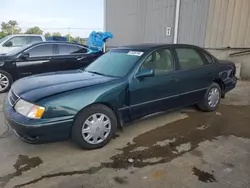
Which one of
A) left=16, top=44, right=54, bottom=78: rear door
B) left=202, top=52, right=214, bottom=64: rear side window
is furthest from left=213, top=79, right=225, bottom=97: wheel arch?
left=16, top=44, right=54, bottom=78: rear door

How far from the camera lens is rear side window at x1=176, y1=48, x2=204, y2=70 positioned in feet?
13.3

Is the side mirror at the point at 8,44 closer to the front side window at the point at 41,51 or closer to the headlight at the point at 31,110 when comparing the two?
the front side window at the point at 41,51

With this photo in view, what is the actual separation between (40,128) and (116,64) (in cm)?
163

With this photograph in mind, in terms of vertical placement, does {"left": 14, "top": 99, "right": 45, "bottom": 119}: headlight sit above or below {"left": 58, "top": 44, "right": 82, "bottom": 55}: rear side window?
below

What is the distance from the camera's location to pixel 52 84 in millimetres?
3115

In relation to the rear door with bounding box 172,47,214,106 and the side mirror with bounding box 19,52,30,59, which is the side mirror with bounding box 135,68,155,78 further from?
the side mirror with bounding box 19,52,30,59

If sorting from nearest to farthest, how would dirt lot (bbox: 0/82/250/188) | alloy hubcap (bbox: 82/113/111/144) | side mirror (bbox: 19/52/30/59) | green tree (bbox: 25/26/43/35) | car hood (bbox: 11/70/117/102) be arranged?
1. dirt lot (bbox: 0/82/250/188)
2. car hood (bbox: 11/70/117/102)
3. alloy hubcap (bbox: 82/113/111/144)
4. side mirror (bbox: 19/52/30/59)
5. green tree (bbox: 25/26/43/35)

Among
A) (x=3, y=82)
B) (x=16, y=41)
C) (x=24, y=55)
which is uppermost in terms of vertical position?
(x=16, y=41)

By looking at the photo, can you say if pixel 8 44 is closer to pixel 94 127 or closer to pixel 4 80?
pixel 4 80

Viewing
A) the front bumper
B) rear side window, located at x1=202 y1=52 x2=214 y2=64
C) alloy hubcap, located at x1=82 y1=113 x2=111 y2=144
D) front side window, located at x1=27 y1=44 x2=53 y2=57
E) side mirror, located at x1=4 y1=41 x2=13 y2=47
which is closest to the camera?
the front bumper

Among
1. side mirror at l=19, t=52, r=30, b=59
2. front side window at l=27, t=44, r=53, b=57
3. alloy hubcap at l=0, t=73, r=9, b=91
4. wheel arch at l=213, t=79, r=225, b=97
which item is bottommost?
alloy hubcap at l=0, t=73, r=9, b=91

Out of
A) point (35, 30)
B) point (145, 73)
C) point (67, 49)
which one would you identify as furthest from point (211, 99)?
point (35, 30)

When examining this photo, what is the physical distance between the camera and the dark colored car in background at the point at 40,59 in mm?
6227

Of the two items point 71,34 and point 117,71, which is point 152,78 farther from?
point 71,34
